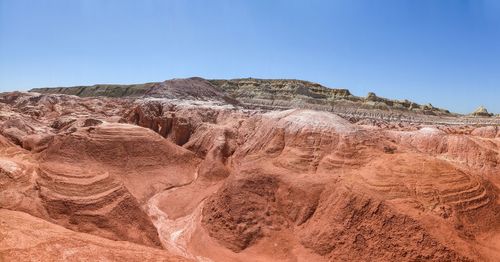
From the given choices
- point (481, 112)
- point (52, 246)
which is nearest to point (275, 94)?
point (481, 112)

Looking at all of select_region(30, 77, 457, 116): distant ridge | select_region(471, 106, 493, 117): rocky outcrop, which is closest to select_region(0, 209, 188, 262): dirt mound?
select_region(30, 77, 457, 116): distant ridge

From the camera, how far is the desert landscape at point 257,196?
13.3 m

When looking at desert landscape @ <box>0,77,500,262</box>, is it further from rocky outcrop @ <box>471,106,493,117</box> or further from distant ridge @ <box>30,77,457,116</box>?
rocky outcrop @ <box>471,106,493,117</box>

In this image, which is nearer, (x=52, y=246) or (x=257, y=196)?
(x=52, y=246)

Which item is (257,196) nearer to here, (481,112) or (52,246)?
(52,246)

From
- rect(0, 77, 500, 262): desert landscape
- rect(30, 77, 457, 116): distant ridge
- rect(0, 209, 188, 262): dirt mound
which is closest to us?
rect(0, 209, 188, 262): dirt mound

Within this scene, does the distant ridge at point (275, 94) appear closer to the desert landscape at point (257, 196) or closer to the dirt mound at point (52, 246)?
the desert landscape at point (257, 196)

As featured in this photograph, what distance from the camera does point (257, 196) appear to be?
18.2 metres

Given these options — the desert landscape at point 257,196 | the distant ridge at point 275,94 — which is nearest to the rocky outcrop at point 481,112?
the distant ridge at point 275,94

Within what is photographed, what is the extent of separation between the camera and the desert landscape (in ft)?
43.7

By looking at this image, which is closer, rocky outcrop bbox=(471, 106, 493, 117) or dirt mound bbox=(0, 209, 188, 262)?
dirt mound bbox=(0, 209, 188, 262)

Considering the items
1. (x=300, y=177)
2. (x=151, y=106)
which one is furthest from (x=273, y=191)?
(x=151, y=106)

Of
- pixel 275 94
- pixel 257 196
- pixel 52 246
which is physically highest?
pixel 275 94

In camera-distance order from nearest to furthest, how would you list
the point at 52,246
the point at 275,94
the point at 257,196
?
the point at 52,246 → the point at 257,196 → the point at 275,94
